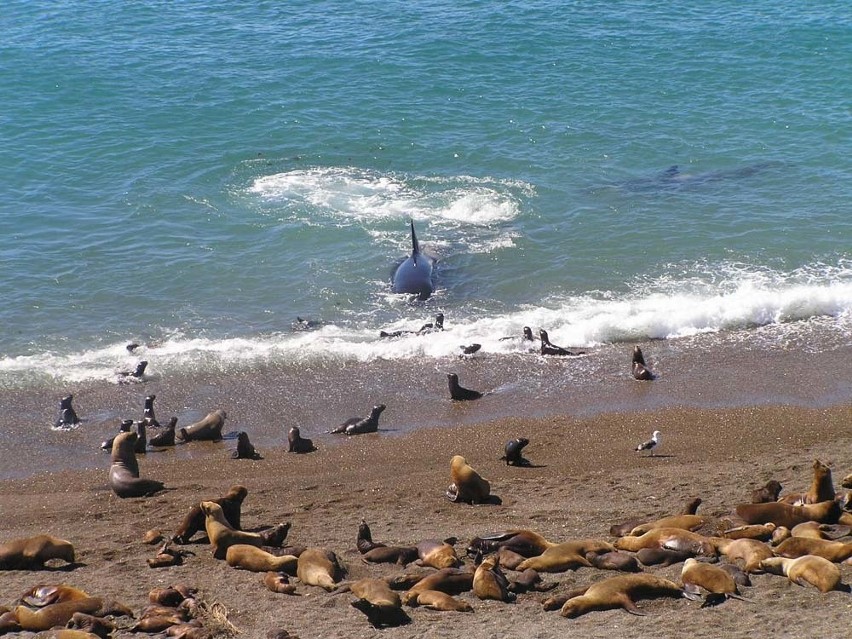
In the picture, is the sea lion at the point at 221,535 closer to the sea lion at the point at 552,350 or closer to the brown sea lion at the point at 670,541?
the brown sea lion at the point at 670,541

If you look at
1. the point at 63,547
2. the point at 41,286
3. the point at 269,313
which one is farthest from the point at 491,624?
the point at 41,286

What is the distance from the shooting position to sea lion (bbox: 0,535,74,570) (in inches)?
394

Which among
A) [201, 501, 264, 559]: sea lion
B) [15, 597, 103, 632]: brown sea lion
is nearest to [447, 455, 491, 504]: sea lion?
[201, 501, 264, 559]: sea lion

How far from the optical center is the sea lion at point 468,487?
11.6m

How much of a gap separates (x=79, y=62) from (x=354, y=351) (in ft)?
54.0

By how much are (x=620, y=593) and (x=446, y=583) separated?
4.50 feet

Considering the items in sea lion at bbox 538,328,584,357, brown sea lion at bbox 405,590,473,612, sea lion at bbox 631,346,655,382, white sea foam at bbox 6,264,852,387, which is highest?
white sea foam at bbox 6,264,852,387

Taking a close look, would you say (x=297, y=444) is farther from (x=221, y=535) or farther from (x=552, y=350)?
(x=552, y=350)

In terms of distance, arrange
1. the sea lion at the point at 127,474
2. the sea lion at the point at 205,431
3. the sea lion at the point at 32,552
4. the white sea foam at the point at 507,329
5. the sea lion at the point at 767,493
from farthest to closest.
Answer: the white sea foam at the point at 507,329, the sea lion at the point at 205,431, the sea lion at the point at 127,474, the sea lion at the point at 767,493, the sea lion at the point at 32,552

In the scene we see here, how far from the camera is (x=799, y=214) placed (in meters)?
20.9

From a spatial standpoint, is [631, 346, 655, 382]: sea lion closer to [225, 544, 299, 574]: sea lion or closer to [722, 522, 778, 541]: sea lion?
[722, 522, 778, 541]: sea lion

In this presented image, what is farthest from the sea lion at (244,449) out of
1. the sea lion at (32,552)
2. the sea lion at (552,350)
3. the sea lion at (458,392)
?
the sea lion at (552,350)

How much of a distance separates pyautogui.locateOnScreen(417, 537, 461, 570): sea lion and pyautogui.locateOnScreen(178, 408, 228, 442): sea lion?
4.78 meters

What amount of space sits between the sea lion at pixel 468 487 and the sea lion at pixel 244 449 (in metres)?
2.88
